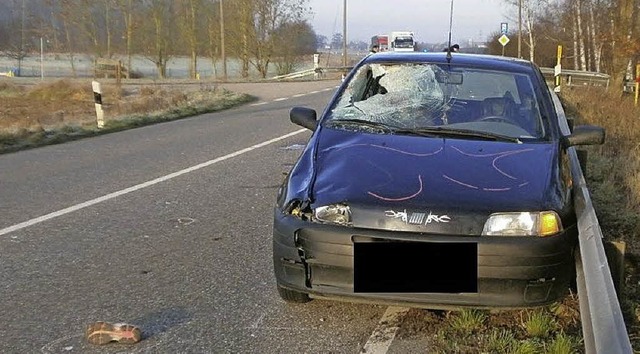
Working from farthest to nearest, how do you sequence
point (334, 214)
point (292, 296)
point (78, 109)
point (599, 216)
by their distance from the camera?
point (78, 109) < point (599, 216) < point (292, 296) < point (334, 214)

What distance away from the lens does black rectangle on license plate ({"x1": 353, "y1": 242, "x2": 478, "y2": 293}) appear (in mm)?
3357

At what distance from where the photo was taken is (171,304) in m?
4.11

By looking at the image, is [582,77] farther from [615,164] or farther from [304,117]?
[304,117]

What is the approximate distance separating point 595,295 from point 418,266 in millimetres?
864

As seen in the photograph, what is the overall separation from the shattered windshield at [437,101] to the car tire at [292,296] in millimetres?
1262

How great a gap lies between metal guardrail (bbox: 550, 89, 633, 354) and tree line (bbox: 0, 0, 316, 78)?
149 feet

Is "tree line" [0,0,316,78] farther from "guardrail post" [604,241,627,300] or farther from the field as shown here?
"guardrail post" [604,241,627,300]

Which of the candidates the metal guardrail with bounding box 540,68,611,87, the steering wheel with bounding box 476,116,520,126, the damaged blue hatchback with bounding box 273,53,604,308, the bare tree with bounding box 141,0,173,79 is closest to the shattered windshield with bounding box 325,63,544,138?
the steering wheel with bounding box 476,116,520,126

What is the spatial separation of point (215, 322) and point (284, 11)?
46.4m

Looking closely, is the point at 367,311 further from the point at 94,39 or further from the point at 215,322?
the point at 94,39

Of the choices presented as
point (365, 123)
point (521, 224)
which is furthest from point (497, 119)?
point (521, 224)

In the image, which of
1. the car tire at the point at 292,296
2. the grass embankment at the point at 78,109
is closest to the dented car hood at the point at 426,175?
the car tire at the point at 292,296

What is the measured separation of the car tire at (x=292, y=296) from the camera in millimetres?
3969

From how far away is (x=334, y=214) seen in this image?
3553mm
